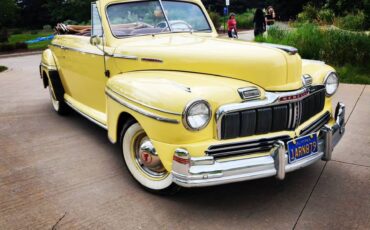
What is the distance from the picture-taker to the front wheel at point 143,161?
10.6ft

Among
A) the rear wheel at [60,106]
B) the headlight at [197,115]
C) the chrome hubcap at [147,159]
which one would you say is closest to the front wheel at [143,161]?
the chrome hubcap at [147,159]

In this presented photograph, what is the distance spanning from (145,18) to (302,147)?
2.29 meters

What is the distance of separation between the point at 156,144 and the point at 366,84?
5994 mm

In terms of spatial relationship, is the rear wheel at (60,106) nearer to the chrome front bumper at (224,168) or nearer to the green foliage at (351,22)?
the chrome front bumper at (224,168)

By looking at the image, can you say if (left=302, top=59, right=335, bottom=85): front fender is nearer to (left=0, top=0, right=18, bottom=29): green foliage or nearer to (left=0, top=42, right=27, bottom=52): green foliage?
(left=0, top=42, right=27, bottom=52): green foliage

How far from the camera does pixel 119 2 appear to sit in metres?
4.36

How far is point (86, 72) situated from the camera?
182 inches

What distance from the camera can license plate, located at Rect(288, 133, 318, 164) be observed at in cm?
296

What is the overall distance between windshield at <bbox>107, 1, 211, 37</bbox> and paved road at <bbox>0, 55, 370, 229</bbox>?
1381mm

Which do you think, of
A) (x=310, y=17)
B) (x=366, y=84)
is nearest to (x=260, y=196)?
(x=366, y=84)

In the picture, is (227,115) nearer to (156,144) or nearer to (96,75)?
(156,144)

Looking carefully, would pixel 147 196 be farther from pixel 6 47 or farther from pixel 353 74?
pixel 6 47

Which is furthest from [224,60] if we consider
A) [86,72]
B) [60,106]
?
[60,106]

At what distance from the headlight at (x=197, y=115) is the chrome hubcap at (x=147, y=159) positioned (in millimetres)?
513
